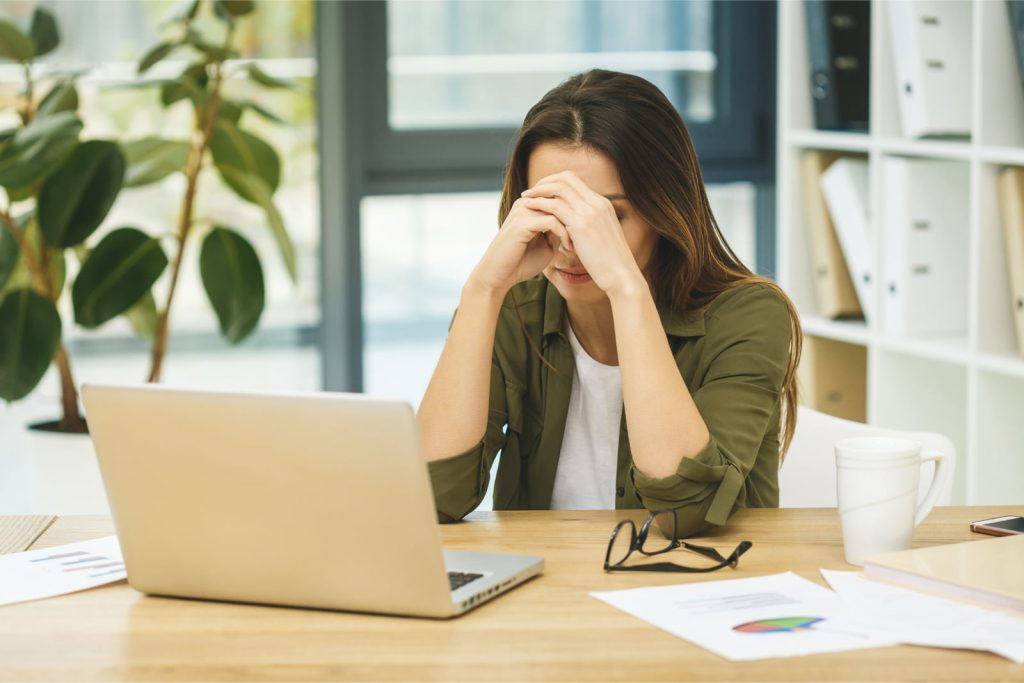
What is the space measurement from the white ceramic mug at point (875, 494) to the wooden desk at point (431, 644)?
0.11 ft

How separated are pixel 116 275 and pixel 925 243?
63.2 inches

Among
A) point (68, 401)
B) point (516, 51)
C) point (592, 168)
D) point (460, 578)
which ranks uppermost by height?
point (516, 51)

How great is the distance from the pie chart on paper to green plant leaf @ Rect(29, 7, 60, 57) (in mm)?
2069

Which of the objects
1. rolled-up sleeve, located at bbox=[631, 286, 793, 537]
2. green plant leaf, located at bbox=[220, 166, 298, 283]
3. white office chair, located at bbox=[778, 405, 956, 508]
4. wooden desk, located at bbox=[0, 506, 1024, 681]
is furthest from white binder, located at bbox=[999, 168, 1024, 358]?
green plant leaf, located at bbox=[220, 166, 298, 283]

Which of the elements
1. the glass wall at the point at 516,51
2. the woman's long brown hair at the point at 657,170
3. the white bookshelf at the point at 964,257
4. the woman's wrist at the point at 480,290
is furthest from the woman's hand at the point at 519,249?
the glass wall at the point at 516,51

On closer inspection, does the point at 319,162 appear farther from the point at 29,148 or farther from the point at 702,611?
the point at 702,611

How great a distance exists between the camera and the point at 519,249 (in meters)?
1.59

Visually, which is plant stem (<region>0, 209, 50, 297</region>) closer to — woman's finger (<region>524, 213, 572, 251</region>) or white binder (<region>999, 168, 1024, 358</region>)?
woman's finger (<region>524, 213, 572, 251</region>)

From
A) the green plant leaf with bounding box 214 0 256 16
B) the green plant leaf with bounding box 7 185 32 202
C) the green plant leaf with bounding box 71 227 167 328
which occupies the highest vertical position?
the green plant leaf with bounding box 214 0 256 16

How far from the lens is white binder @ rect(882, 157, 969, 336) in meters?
2.63

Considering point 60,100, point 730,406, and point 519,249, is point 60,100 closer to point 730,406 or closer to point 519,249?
point 519,249

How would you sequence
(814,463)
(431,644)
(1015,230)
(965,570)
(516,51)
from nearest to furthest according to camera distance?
1. (431,644)
2. (965,570)
3. (814,463)
4. (1015,230)
5. (516,51)

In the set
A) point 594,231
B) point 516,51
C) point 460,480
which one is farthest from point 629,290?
point 516,51

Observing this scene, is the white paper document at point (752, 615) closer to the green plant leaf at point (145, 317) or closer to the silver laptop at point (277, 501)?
the silver laptop at point (277, 501)
